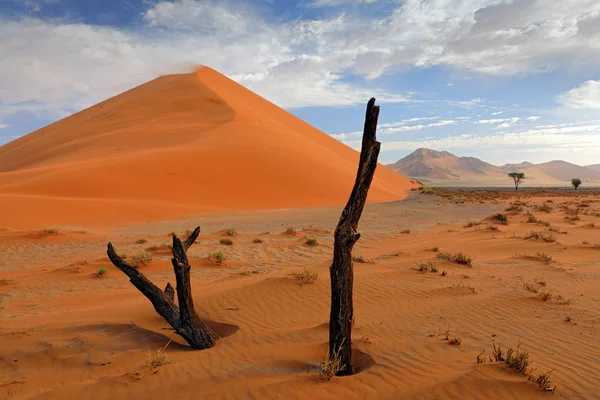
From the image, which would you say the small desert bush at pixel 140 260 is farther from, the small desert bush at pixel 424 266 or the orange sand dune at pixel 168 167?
the orange sand dune at pixel 168 167

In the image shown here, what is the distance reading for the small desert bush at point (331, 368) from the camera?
385 centimetres

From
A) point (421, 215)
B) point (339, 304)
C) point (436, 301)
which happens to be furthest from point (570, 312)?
point (421, 215)

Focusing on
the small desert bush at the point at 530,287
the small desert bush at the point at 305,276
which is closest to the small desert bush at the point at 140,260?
the small desert bush at the point at 305,276

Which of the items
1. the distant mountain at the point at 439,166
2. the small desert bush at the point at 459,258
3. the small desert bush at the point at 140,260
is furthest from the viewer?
the distant mountain at the point at 439,166

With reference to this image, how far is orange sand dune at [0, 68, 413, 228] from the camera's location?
2350 centimetres

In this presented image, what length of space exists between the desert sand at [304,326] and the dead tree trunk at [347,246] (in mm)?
375

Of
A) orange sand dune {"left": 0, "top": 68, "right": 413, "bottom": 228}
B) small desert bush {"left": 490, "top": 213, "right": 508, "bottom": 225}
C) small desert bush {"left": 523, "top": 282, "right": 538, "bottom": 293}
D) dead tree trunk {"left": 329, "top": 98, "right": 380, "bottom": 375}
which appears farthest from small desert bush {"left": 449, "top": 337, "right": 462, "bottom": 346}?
orange sand dune {"left": 0, "top": 68, "right": 413, "bottom": 228}

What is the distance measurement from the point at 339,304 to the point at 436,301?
3295 millimetres

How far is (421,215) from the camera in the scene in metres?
22.4

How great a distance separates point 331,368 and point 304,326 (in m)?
1.95

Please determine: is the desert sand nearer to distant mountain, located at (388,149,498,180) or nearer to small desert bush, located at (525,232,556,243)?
small desert bush, located at (525,232,556,243)

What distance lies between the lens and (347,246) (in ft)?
12.9

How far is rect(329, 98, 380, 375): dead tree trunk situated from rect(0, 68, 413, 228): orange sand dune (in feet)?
62.8

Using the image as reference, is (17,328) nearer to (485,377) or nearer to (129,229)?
(485,377)
